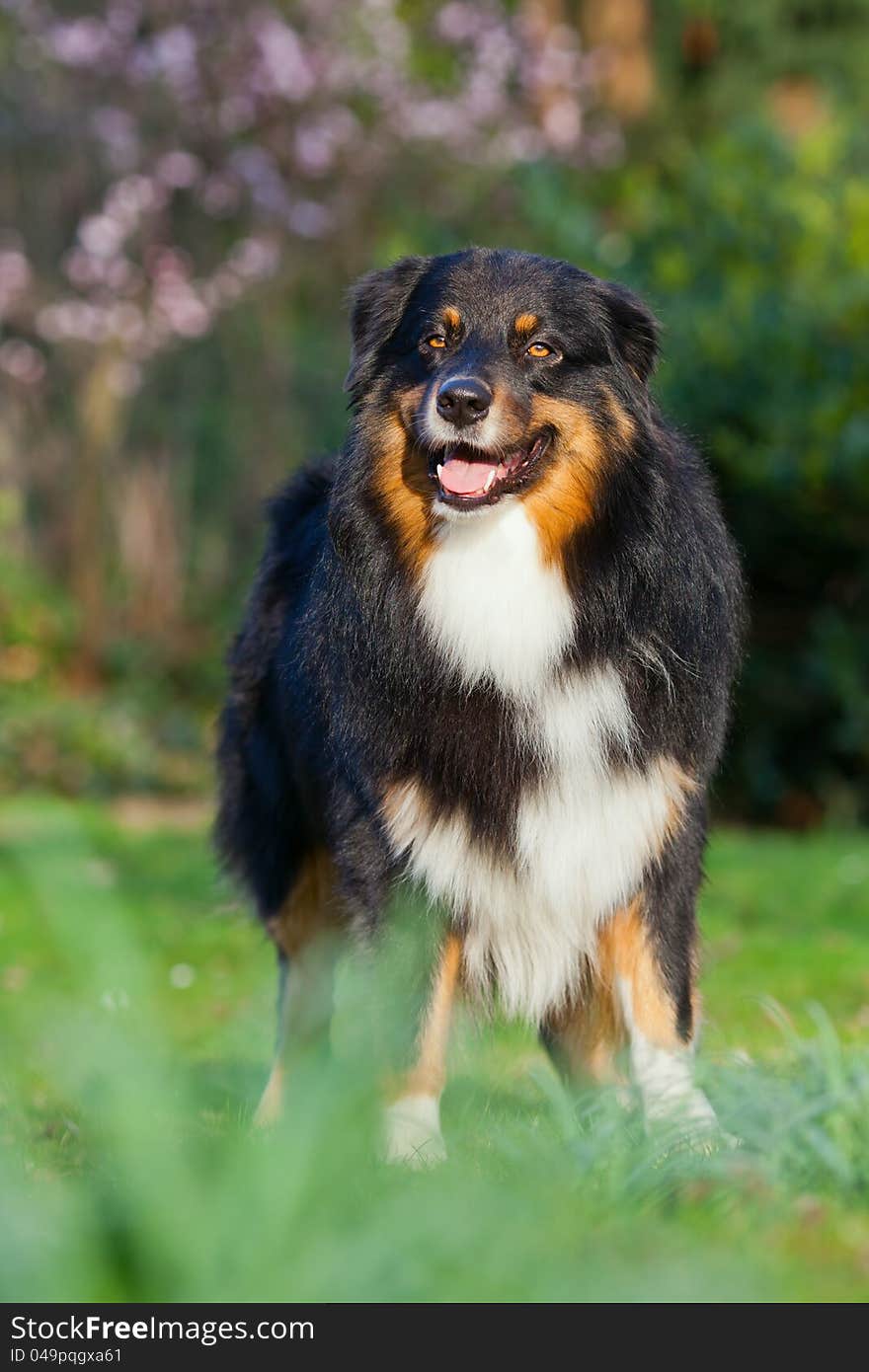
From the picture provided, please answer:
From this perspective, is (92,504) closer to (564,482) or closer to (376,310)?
(376,310)

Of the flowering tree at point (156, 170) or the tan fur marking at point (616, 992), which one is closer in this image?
the tan fur marking at point (616, 992)

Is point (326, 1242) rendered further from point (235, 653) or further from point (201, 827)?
point (201, 827)

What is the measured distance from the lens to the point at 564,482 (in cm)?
416

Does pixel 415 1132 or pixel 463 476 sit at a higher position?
pixel 463 476

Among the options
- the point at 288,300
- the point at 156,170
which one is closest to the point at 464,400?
the point at 156,170

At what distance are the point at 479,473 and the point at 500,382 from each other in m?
0.22

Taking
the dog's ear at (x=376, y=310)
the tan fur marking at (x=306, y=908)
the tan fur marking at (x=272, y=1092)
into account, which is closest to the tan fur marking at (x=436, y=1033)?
the tan fur marking at (x=272, y=1092)

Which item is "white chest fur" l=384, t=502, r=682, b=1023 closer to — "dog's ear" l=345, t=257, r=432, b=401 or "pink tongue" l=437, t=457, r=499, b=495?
"pink tongue" l=437, t=457, r=499, b=495

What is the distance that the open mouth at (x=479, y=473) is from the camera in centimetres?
407

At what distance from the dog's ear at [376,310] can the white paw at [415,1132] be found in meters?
1.80

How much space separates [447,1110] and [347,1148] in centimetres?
188

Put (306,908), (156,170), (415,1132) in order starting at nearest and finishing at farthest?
(415,1132)
(306,908)
(156,170)

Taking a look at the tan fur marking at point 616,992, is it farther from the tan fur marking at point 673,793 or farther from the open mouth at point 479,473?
the open mouth at point 479,473

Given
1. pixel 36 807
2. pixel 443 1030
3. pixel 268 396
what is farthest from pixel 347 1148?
pixel 268 396
